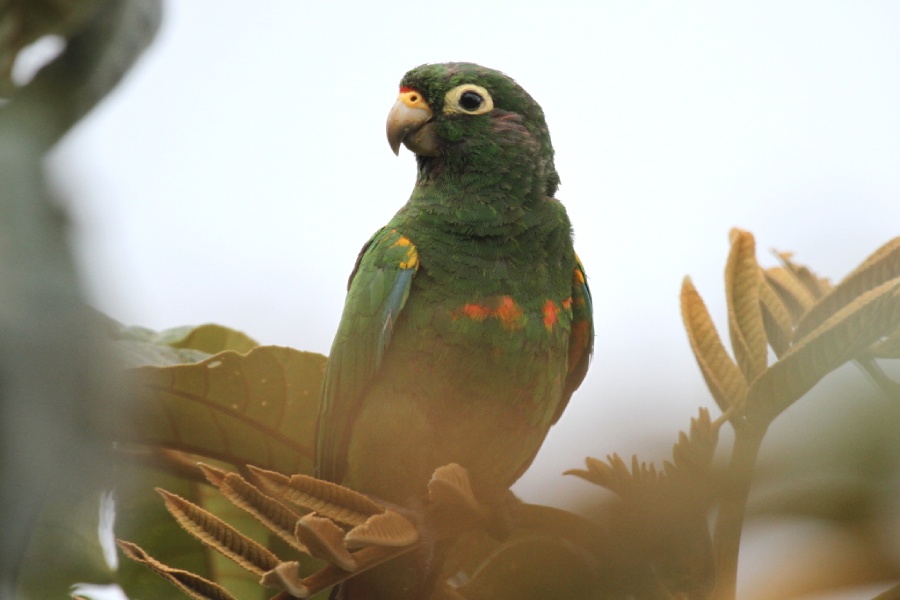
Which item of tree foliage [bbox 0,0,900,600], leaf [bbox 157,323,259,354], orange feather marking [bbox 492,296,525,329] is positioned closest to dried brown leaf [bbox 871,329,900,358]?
tree foliage [bbox 0,0,900,600]

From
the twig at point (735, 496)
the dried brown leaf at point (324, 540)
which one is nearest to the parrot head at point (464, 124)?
the dried brown leaf at point (324, 540)

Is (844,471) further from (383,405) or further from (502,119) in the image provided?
(502,119)

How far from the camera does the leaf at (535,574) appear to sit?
584 millimetres

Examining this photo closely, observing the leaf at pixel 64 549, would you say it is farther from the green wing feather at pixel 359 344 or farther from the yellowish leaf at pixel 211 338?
the yellowish leaf at pixel 211 338

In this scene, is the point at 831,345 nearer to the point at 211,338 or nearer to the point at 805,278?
the point at 805,278

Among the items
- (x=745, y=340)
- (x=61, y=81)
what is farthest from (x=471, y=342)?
(x=61, y=81)

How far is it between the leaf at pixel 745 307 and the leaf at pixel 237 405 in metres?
1.11

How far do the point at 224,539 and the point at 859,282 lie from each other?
3.12 feet

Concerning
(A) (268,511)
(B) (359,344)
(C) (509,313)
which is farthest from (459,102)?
(A) (268,511)

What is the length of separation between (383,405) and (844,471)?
6.73ft

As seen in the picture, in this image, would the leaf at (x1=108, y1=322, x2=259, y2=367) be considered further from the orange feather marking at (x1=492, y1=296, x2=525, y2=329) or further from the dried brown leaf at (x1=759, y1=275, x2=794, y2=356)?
the dried brown leaf at (x1=759, y1=275, x2=794, y2=356)

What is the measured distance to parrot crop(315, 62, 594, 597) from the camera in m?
2.36

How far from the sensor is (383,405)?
2.40 metres

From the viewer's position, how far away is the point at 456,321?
236 cm
